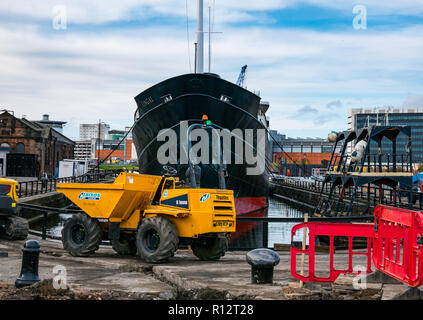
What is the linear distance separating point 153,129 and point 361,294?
2226cm

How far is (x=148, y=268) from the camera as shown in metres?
11.1

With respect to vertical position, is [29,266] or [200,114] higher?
[200,114]

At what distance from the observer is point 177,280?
9.18m

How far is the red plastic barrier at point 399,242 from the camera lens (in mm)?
6680

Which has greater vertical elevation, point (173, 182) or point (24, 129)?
point (24, 129)

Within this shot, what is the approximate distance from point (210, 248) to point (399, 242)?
6.18 m

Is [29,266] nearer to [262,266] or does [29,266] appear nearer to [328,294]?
[262,266]

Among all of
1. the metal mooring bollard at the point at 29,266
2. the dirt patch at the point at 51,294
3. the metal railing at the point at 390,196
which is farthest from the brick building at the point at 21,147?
the dirt patch at the point at 51,294

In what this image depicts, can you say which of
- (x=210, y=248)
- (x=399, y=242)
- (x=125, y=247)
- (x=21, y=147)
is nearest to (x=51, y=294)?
(x=399, y=242)

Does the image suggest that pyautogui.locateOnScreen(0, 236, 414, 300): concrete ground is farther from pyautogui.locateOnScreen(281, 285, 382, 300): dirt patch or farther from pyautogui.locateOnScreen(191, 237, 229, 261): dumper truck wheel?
pyautogui.locateOnScreen(191, 237, 229, 261): dumper truck wheel

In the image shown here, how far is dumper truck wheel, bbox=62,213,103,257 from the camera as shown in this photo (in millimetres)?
12859

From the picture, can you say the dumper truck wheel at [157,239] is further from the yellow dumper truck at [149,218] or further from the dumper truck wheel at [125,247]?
the dumper truck wheel at [125,247]
